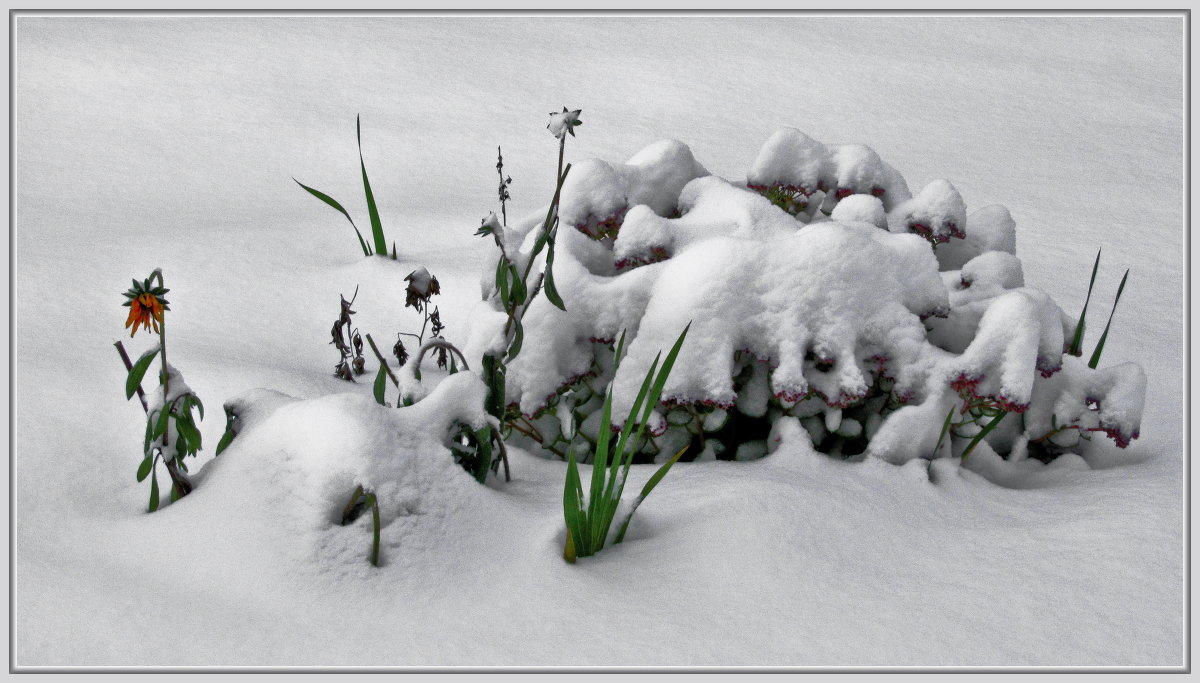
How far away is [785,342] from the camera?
203 cm

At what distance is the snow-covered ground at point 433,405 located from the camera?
5.30 ft

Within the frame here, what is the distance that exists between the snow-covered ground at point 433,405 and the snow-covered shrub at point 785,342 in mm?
119

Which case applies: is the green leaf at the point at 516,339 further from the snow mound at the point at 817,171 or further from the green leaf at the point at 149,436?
the snow mound at the point at 817,171

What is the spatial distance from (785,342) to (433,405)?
0.70 m

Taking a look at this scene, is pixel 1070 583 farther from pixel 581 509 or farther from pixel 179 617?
pixel 179 617

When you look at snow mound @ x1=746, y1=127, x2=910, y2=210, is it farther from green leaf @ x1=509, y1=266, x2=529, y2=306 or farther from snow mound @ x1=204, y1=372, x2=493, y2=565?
snow mound @ x1=204, y1=372, x2=493, y2=565

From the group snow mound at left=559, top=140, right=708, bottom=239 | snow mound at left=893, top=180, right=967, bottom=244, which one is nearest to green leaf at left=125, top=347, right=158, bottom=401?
snow mound at left=559, top=140, right=708, bottom=239

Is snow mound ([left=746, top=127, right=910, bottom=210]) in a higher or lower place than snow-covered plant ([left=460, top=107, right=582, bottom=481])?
higher

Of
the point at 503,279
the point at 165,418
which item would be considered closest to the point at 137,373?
the point at 165,418

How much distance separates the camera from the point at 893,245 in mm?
2250

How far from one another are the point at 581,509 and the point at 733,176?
2.85 m

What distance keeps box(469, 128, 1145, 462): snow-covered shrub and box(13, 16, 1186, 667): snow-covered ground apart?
0.12 meters

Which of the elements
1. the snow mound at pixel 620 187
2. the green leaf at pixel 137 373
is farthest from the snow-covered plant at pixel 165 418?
the snow mound at pixel 620 187

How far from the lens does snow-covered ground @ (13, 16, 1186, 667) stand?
1.62 meters
